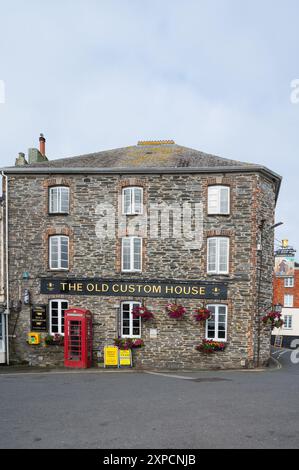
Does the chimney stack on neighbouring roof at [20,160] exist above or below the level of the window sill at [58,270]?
above

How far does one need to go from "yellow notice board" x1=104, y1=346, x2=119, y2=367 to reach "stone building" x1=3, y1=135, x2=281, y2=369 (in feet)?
1.80

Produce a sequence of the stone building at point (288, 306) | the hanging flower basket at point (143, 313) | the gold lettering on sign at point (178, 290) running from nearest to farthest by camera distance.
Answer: the hanging flower basket at point (143, 313), the gold lettering on sign at point (178, 290), the stone building at point (288, 306)

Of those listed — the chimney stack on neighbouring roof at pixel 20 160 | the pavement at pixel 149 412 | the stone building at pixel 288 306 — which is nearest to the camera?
the pavement at pixel 149 412

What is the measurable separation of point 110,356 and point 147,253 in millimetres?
5069

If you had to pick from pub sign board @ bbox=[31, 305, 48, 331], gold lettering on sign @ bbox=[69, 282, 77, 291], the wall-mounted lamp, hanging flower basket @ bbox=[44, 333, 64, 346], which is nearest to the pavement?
hanging flower basket @ bbox=[44, 333, 64, 346]

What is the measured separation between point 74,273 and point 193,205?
21.8 feet

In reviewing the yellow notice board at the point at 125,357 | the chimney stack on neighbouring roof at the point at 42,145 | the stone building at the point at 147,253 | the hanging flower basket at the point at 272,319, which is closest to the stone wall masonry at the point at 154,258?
the stone building at the point at 147,253

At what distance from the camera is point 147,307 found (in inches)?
601

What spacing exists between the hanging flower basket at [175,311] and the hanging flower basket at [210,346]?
163cm

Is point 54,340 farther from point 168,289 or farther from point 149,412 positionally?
point 149,412

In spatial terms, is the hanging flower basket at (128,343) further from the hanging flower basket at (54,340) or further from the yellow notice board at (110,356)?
the hanging flower basket at (54,340)

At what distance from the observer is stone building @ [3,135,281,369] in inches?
590

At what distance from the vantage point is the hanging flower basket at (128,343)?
15.0 meters

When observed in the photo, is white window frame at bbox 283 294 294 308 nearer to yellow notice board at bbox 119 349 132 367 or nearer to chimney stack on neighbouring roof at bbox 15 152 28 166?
yellow notice board at bbox 119 349 132 367
